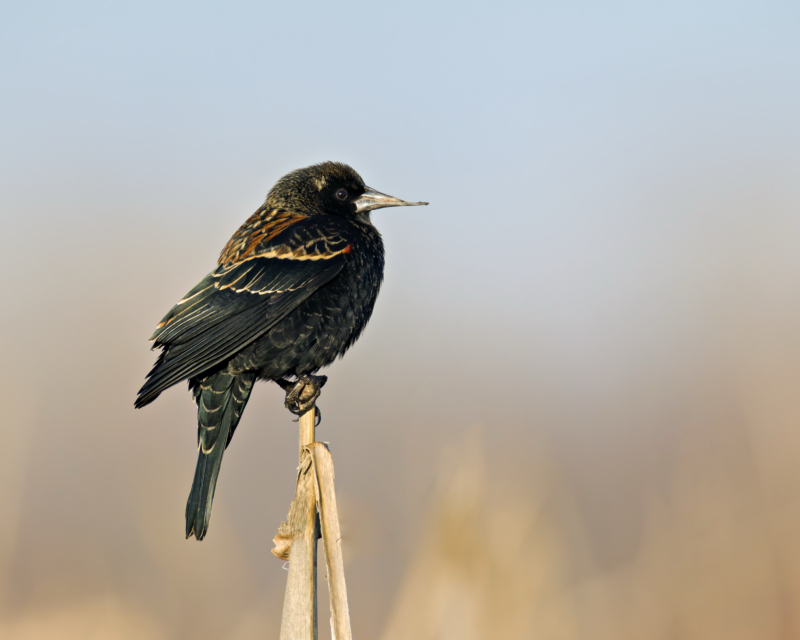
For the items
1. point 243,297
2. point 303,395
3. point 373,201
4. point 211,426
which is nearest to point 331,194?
point 373,201

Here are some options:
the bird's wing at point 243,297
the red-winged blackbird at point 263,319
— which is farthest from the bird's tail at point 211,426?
the bird's wing at point 243,297

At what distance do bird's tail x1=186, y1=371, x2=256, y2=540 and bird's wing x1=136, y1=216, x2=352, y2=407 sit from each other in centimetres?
17

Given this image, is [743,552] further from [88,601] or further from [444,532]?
[88,601]

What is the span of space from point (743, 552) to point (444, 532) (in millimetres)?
1434

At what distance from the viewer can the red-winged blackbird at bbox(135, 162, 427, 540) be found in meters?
2.79

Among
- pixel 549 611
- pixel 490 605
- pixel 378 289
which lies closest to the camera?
pixel 490 605

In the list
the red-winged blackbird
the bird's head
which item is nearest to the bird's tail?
the red-winged blackbird

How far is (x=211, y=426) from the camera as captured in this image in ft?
9.30

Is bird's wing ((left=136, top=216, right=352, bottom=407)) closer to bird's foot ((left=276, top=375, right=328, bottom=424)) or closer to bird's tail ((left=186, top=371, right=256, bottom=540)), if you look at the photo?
bird's tail ((left=186, top=371, right=256, bottom=540))

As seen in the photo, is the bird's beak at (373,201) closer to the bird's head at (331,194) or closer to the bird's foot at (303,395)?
the bird's head at (331,194)

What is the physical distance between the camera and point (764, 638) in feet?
9.15

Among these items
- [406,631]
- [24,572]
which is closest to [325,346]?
[406,631]

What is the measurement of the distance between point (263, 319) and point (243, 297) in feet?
0.50

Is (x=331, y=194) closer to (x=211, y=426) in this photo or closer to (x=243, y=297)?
(x=243, y=297)
